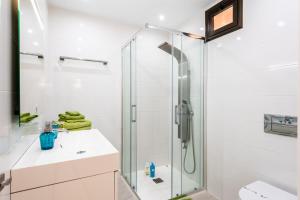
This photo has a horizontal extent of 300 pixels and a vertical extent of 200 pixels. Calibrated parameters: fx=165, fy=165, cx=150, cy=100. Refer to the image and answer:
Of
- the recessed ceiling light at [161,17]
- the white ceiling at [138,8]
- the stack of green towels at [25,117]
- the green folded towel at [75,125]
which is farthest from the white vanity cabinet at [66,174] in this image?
the recessed ceiling light at [161,17]

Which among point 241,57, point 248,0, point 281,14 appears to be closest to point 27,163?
point 241,57

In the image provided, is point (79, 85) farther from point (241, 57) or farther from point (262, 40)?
point (262, 40)

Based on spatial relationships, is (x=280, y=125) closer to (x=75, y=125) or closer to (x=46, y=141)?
(x=46, y=141)

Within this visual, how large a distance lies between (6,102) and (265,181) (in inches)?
77.7

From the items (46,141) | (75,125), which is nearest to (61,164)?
(46,141)

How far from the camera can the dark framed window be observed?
68.2 inches

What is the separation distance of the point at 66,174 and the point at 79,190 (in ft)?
0.40

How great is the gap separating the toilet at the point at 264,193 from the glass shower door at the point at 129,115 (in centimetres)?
144

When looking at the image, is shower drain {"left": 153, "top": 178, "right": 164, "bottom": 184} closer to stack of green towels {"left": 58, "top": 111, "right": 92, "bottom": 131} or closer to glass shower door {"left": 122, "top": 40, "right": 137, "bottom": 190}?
glass shower door {"left": 122, "top": 40, "right": 137, "bottom": 190}

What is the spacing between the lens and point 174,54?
2260 millimetres

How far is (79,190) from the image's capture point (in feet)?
3.10

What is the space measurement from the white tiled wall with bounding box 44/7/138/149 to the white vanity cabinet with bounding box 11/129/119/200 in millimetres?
1210

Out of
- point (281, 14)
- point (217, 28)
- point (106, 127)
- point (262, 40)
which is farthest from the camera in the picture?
point (106, 127)

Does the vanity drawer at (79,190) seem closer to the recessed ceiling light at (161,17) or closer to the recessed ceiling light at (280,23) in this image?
the recessed ceiling light at (280,23)
